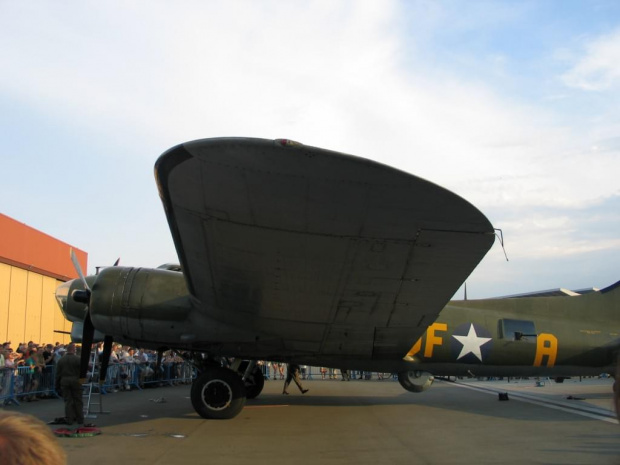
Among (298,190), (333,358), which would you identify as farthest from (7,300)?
(298,190)

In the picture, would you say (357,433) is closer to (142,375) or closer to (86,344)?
(86,344)

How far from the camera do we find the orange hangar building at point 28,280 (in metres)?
26.9

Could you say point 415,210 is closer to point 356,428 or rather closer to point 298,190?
point 298,190

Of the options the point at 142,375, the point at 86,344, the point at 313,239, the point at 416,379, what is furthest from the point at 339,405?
the point at 142,375

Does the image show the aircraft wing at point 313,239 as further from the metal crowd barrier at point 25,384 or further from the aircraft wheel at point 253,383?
the metal crowd barrier at point 25,384

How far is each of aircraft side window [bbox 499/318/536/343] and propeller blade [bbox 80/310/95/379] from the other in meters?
8.59

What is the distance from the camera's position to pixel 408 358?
12.0 metres

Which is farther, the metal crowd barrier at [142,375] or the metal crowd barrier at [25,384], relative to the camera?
the metal crowd barrier at [142,375]

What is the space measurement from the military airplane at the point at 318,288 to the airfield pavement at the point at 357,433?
3.25 ft

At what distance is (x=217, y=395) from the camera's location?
10.7 m

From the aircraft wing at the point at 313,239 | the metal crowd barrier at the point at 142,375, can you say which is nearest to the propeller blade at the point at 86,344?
the aircraft wing at the point at 313,239

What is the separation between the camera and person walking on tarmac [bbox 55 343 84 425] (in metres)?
9.81

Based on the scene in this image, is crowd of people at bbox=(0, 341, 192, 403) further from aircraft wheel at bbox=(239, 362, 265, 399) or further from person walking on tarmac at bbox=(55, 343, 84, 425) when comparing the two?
aircraft wheel at bbox=(239, 362, 265, 399)

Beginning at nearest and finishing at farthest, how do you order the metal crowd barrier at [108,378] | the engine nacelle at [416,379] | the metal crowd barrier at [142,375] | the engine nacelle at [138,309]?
the engine nacelle at [138,309]
the engine nacelle at [416,379]
the metal crowd barrier at [108,378]
the metal crowd barrier at [142,375]
